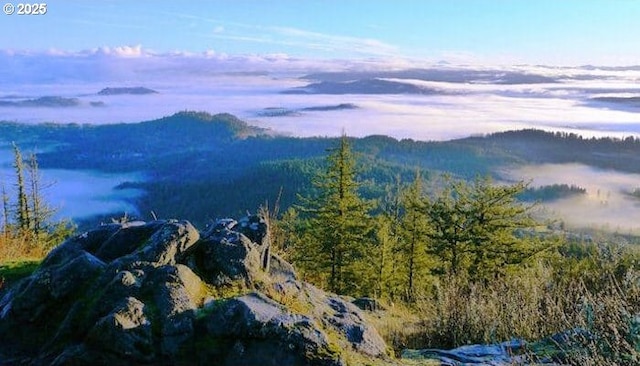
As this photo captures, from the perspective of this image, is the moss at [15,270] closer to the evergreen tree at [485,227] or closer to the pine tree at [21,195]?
the evergreen tree at [485,227]

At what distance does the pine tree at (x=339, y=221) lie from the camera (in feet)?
97.3

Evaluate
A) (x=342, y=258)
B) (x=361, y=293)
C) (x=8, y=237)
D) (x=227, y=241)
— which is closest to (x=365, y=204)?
(x=342, y=258)

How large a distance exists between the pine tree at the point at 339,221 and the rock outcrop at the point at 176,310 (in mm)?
21191

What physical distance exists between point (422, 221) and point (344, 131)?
893cm

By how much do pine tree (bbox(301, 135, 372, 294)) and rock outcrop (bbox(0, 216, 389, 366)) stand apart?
834 inches

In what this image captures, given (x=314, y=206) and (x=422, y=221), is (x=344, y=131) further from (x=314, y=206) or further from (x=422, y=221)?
(x=422, y=221)

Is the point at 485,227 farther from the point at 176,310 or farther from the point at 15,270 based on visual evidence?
the point at 176,310

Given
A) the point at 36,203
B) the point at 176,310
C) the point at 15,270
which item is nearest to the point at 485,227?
the point at 15,270

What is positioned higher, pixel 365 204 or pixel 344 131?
pixel 344 131

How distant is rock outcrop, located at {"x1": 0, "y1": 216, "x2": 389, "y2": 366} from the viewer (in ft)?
20.0

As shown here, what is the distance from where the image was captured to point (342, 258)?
31.2 meters

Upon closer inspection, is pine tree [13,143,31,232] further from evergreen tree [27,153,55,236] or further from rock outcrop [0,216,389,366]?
rock outcrop [0,216,389,366]

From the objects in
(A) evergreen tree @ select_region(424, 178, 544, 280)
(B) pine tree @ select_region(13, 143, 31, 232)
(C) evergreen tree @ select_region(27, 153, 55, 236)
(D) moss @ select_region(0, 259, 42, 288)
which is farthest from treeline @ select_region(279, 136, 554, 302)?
(B) pine tree @ select_region(13, 143, 31, 232)

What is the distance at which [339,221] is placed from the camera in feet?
96.9
